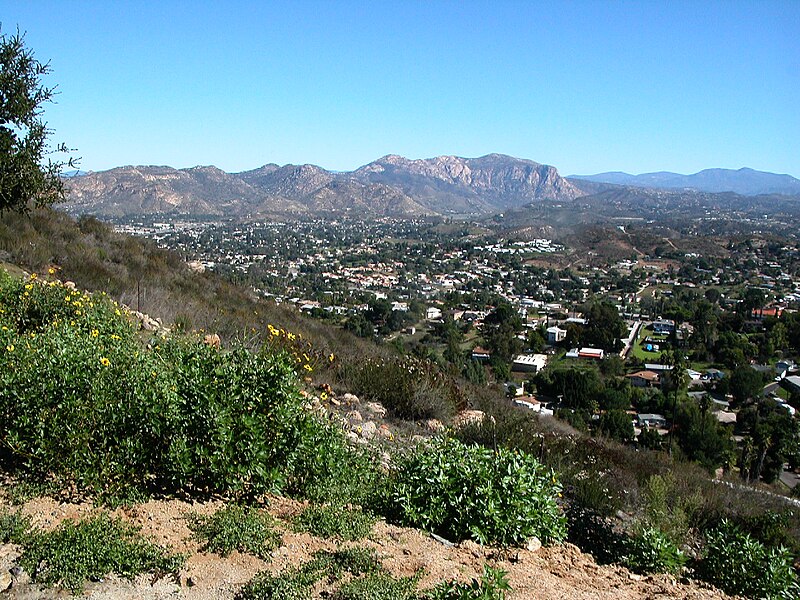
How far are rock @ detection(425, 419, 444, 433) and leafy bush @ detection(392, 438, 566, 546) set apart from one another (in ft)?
8.71

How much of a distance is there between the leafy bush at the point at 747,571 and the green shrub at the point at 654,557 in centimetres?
17

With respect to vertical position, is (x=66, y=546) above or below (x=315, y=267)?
above

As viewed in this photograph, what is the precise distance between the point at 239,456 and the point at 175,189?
11812 centimetres

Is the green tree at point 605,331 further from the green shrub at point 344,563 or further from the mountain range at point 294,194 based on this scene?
the mountain range at point 294,194

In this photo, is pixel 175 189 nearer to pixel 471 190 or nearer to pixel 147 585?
pixel 471 190

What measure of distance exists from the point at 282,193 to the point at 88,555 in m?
145

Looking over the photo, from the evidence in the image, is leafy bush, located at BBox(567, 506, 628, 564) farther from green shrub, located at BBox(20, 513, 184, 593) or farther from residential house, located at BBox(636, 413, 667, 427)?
residential house, located at BBox(636, 413, 667, 427)

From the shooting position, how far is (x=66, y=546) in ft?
9.25

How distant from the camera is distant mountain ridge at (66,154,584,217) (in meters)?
102

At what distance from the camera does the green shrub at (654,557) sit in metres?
3.81

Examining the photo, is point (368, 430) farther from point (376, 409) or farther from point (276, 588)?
point (276, 588)

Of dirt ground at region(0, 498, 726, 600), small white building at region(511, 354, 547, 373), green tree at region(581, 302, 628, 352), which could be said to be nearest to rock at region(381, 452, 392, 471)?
dirt ground at region(0, 498, 726, 600)

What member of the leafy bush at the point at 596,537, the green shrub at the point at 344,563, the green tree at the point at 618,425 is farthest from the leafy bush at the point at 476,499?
the green tree at the point at 618,425

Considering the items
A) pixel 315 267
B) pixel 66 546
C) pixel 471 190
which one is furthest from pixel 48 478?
pixel 471 190
